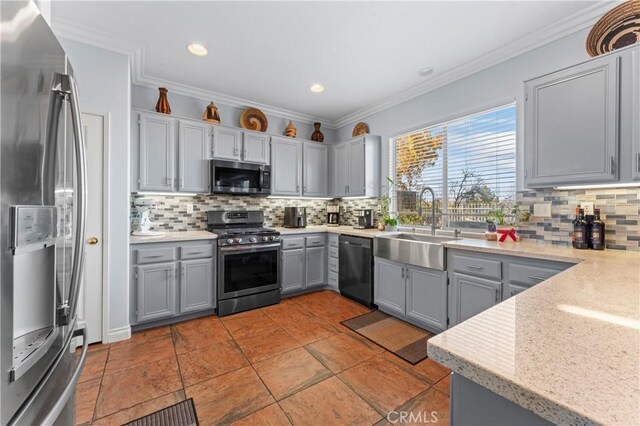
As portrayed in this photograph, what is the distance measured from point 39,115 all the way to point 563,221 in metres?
3.16

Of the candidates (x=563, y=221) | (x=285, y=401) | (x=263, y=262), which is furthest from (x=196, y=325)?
(x=563, y=221)

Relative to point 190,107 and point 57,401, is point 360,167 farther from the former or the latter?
point 57,401

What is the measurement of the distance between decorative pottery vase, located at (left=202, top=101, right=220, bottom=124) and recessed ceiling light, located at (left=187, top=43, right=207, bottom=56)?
2.85ft

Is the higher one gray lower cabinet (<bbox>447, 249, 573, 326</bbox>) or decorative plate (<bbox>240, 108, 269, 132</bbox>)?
decorative plate (<bbox>240, 108, 269, 132</bbox>)

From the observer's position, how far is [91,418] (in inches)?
62.6

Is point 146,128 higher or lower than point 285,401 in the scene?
higher

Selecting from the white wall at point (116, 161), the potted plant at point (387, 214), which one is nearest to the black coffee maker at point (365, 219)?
the potted plant at point (387, 214)

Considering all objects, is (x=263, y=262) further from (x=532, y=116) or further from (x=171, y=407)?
(x=532, y=116)

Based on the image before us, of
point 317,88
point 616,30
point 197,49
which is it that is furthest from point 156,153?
point 616,30

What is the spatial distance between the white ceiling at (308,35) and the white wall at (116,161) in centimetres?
21

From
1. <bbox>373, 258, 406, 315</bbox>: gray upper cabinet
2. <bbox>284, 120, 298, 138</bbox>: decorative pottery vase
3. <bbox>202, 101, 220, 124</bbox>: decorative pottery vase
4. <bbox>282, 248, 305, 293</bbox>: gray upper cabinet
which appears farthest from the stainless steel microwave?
<bbox>373, 258, 406, 315</bbox>: gray upper cabinet

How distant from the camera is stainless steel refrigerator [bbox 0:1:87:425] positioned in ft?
1.99

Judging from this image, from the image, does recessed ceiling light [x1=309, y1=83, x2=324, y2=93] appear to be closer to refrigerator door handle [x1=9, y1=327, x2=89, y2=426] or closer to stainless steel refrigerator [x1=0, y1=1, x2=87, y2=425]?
stainless steel refrigerator [x1=0, y1=1, x2=87, y2=425]

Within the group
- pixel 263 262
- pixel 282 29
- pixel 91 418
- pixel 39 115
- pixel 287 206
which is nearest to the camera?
pixel 39 115
